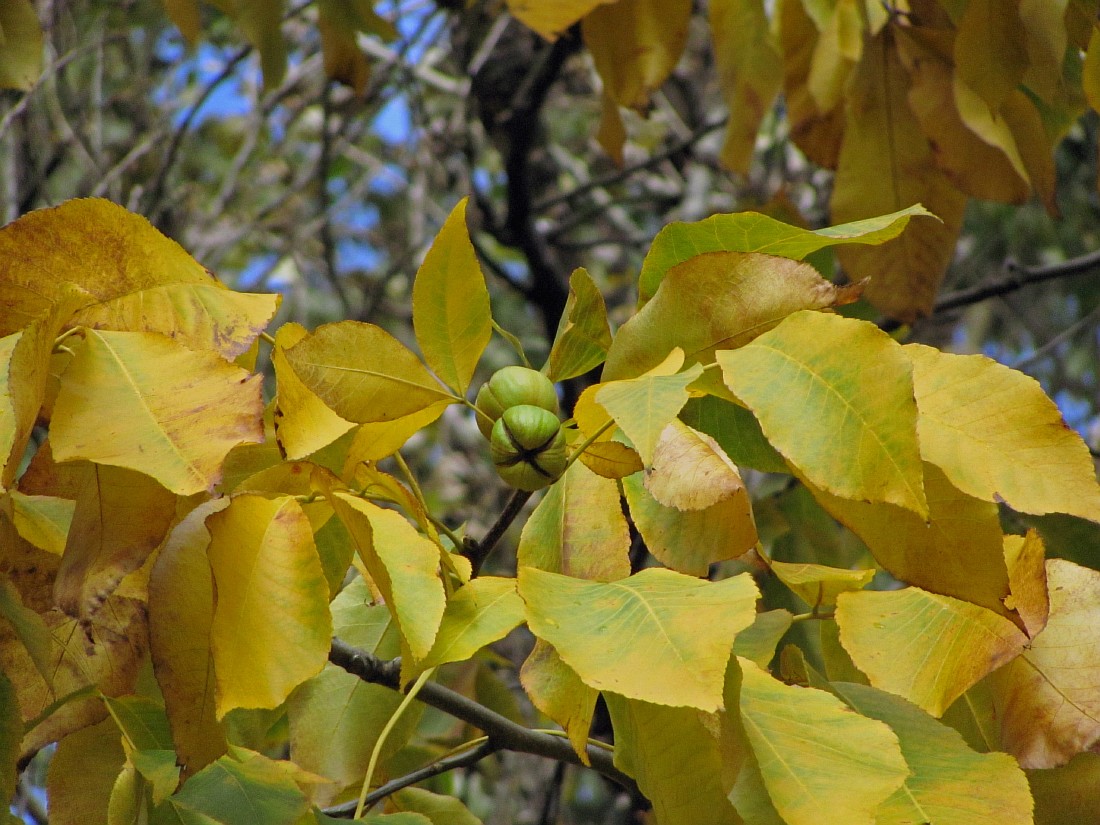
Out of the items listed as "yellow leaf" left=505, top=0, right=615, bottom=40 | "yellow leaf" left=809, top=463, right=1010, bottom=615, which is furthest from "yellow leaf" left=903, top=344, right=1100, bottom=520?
Answer: "yellow leaf" left=505, top=0, right=615, bottom=40

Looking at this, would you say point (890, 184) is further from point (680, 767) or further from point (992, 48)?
point (680, 767)

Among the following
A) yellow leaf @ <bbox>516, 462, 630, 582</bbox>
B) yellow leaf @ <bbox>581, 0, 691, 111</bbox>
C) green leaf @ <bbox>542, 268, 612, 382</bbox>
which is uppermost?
yellow leaf @ <bbox>581, 0, 691, 111</bbox>

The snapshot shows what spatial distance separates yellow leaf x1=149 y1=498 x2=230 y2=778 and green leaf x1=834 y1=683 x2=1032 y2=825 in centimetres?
35

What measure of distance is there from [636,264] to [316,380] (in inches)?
106

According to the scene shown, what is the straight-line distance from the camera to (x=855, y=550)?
1468 millimetres

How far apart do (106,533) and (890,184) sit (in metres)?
1.02

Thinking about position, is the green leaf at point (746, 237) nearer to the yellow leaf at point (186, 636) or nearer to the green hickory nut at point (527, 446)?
the green hickory nut at point (527, 446)

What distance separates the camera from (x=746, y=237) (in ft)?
2.06

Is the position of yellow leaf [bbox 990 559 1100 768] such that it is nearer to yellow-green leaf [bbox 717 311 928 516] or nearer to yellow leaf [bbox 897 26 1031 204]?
yellow-green leaf [bbox 717 311 928 516]

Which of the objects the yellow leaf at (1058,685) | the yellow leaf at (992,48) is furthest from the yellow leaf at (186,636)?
the yellow leaf at (992,48)

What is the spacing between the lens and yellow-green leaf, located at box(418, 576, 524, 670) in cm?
57

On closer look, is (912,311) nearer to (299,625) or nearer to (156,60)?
(299,625)

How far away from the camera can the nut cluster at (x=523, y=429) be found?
2.04 ft

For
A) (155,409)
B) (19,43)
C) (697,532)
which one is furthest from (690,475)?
(19,43)
